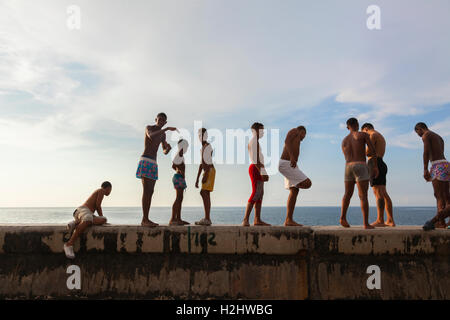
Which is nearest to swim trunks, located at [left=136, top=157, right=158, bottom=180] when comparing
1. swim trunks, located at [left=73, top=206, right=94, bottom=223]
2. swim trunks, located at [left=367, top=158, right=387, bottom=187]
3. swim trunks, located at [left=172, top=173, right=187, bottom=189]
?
swim trunks, located at [left=172, top=173, right=187, bottom=189]

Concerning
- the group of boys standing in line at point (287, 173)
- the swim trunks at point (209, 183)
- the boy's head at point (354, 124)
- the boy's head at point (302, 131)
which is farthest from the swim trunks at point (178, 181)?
the boy's head at point (354, 124)

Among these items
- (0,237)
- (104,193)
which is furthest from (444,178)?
(0,237)

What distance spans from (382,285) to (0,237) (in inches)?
230

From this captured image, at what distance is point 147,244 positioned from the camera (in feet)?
14.5

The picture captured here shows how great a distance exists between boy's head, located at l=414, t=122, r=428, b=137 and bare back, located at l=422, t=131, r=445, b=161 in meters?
0.13

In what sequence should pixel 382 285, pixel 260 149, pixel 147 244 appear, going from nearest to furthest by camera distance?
pixel 382 285, pixel 147 244, pixel 260 149

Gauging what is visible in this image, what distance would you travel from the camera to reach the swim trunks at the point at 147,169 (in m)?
4.94

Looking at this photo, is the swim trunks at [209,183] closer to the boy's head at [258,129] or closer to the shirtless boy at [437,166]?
the boy's head at [258,129]

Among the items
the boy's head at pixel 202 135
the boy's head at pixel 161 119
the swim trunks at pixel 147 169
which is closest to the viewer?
the swim trunks at pixel 147 169

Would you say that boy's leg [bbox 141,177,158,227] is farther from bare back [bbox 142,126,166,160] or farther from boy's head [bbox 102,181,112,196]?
boy's head [bbox 102,181,112,196]

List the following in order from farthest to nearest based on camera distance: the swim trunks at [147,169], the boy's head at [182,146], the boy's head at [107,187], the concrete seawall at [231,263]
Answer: the boy's head at [182,146] < the boy's head at [107,187] < the swim trunks at [147,169] < the concrete seawall at [231,263]

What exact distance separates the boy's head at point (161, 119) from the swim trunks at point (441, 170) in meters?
5.12

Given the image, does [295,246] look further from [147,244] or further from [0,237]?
[0,237]

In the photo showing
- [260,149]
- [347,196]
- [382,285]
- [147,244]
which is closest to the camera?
[382,285]
